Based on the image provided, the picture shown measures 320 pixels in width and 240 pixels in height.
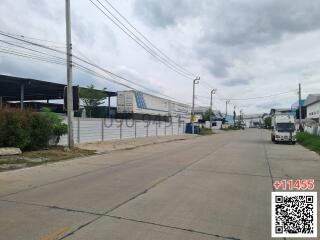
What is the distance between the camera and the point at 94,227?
6.21 meters

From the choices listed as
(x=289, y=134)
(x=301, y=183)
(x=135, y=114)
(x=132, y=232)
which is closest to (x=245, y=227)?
(x=132, y=232)

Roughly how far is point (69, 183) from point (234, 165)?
8035 millimetres

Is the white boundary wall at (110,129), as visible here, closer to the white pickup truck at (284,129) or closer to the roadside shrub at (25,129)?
the roadside shrub at (25,129)

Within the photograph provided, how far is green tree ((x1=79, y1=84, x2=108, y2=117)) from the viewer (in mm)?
58406

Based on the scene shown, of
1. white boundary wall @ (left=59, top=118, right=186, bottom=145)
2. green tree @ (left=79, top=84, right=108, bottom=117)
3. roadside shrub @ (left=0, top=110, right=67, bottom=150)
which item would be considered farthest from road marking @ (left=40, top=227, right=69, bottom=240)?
green tree @ (left=79, top=84, right=108, bottom=117)

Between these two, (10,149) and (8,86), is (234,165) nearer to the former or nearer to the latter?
(10,149)

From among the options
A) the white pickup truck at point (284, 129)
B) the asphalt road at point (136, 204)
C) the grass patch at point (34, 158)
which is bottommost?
the asphalt road at point (136, 204)

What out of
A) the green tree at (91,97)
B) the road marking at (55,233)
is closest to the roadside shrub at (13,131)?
the road marking at (55,233)

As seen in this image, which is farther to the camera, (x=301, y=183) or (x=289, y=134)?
(x=289, y=134)

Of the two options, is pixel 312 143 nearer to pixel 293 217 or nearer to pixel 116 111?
pixel 293 217

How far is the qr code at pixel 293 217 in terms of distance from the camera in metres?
5.42

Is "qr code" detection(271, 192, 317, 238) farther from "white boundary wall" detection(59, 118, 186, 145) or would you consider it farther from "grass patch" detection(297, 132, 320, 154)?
"white boundary wall" detection(59, 118, 186, 145)

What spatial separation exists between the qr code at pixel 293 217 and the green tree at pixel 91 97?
175 feet

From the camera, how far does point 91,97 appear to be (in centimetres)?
5888
